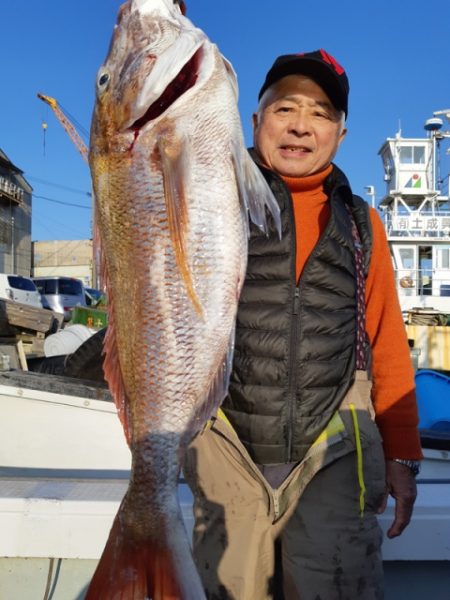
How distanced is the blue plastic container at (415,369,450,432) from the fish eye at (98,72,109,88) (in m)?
3.39

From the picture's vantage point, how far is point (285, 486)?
1898 millimetres

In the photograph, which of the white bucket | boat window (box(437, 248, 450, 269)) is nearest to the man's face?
the white bucket

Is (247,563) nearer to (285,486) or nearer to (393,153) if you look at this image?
(285,486)

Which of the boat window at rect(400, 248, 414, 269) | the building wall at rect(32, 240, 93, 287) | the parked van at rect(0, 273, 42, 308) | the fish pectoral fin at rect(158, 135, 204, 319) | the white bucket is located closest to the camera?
the fish pectoral fin at rect(158, 135, 204, 319)

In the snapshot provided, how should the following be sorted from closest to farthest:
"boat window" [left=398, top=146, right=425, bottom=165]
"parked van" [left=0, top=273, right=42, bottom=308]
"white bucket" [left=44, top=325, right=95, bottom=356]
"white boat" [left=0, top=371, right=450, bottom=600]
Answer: "white boat" [left=0, top=371, right=450, bottom=600] < "white bucket" [left=44, top=325, right=95, bottom=356] < "parked van" [left=0, top=273, right=42, bottom=308] < "boat window" [left=398, top=146, right=425, bottom=165]

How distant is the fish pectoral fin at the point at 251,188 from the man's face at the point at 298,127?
16.2 inches

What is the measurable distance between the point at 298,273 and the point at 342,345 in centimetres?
33

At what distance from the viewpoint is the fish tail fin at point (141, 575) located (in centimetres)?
139

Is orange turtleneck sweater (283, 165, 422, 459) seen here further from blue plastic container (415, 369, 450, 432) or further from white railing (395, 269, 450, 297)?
white railing (395, 269, 450, 297)

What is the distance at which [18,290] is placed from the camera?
1662 cm

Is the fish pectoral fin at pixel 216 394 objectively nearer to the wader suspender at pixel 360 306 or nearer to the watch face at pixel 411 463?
the wader suspender at pixel 360 306

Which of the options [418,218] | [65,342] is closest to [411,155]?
[418,218]

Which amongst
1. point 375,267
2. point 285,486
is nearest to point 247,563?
point 285,486

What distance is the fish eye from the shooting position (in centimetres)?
174
